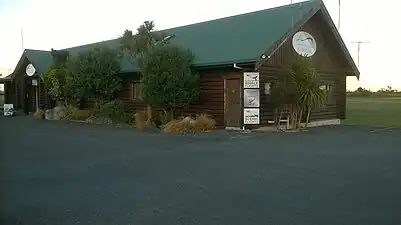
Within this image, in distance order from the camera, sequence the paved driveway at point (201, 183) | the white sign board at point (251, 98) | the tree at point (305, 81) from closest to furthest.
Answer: the paved driveway at point (201, 183) → the tree at point (305, 81) → the white sign board at point (251, 98)

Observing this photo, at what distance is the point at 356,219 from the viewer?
550cm

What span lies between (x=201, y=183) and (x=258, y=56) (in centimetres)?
1062

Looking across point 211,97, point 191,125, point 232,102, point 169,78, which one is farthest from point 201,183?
point 211,97

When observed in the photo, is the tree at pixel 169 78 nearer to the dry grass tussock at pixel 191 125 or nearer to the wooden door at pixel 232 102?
the dry grass tussock at pixel 191 125

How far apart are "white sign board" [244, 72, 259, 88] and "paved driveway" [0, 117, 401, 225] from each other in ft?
15.8

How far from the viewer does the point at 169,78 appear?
19125 millimetres

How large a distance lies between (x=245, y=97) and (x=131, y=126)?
235 inches

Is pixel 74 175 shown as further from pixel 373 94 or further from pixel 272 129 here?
pixel 373 94

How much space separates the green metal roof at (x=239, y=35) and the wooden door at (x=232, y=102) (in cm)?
115

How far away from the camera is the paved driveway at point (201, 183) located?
5715mm

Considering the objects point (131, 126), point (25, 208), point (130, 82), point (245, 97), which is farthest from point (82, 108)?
point (25, 208)

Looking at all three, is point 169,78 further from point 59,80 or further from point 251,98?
point 59,80

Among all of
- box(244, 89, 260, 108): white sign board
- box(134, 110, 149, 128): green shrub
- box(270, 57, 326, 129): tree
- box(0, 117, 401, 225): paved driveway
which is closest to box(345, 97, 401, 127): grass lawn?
box(270, 57, 326, 129): tree

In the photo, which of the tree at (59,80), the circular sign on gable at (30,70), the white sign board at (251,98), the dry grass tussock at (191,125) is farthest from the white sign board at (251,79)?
the circular sign on gable at (30,70)
